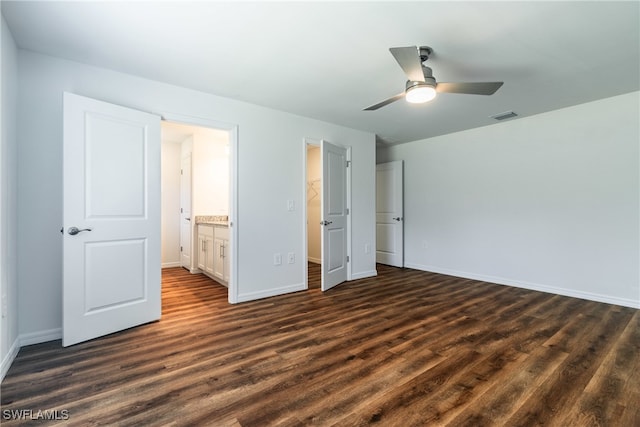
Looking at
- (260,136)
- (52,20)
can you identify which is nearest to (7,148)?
(52,20)

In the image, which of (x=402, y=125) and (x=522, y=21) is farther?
(x=402, y=125)

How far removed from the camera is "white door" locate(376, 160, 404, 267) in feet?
17.5

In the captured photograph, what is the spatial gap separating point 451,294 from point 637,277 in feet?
6.04

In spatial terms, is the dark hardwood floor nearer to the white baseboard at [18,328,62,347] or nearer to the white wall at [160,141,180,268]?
the white baseboard at [18,328,62,347]

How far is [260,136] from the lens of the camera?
3.46m

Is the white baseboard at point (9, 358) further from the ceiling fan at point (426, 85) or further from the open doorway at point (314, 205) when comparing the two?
the open doorway at point (314, 205)

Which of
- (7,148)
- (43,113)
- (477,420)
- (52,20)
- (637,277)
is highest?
(52,20)

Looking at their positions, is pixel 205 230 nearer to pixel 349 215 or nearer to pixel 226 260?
pixel 226 260

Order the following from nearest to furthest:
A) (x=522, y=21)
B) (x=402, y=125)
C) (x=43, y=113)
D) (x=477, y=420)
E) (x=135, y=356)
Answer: (x=477, y=420) → (x=522, y=21) → (x=135, y=356) → (x=43, y=113) → (x=402, y=125)

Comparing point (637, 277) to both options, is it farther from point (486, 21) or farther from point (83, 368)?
point (83, 368)

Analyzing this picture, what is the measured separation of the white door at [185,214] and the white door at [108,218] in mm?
2414

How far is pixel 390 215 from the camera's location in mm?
5516

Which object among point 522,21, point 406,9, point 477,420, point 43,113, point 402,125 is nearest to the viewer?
point 477,420

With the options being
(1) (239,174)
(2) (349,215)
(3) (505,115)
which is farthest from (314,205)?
(3) (505,115)
